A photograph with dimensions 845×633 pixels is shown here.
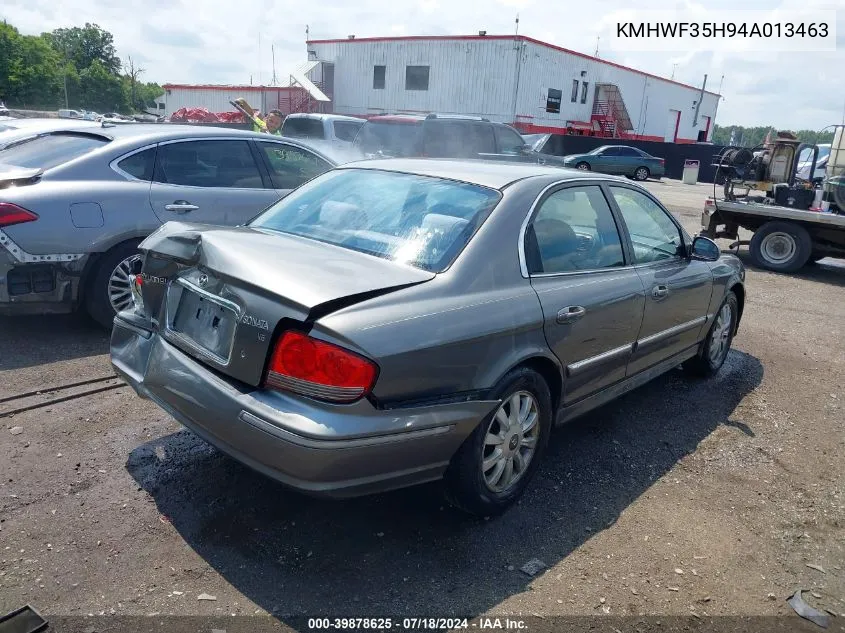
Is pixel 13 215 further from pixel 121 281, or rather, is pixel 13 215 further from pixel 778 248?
pixel 778 248

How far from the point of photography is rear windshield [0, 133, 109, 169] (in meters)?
5.16

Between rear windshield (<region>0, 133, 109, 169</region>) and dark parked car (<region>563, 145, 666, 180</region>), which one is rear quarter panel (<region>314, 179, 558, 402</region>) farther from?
dark parked car (<region>563, 145, 666, 180</region>)

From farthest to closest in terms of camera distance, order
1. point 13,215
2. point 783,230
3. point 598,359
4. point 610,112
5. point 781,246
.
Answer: point 610,112
point 781,246
point 783,230
point 13,215
point 598,359

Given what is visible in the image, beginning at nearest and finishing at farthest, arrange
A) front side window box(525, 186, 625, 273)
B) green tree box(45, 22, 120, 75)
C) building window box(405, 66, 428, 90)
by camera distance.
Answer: front side window box(525, 186, 625, 273)
building window box(405, 66, 428, 90)
green tree box(45, 22, 120, 75)

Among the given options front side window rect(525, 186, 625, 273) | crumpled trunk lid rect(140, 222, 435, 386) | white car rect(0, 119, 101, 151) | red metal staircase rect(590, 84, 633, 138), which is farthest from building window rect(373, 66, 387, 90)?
crumpled trunk lid rect(140, 222, 435, 386)

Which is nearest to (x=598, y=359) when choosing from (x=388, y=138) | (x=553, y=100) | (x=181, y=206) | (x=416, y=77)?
(x=181, y=206)

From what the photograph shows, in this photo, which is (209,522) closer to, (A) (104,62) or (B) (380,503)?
(B) (380,503)

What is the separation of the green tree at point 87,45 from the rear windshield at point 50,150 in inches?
3979

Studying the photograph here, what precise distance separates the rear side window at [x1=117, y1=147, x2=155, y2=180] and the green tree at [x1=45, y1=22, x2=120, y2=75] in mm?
101795

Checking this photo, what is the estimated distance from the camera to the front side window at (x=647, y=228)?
13.4 ft

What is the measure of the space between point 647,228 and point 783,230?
23.4ft

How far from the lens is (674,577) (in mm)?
2855

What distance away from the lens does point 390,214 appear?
132 inches

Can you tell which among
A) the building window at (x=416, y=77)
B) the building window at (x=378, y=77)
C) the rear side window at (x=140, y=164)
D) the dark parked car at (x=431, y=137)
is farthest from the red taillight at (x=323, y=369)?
the building window at (x=378, y=77)
